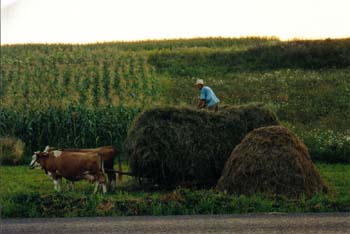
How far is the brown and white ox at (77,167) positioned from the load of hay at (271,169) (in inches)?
104

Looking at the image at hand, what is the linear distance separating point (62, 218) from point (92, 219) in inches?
23.0

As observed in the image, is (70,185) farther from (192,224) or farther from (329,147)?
(329,147)

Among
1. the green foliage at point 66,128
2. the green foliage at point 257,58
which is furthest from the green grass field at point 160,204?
the green foliage at point 257,58

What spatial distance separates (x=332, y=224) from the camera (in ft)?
36.9

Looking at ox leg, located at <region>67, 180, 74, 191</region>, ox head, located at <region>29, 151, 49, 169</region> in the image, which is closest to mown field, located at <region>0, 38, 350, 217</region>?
ox leg, located at <region>67, 180, 74, 191</region>

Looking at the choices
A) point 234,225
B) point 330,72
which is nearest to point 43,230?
point 234,225

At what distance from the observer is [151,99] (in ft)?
114

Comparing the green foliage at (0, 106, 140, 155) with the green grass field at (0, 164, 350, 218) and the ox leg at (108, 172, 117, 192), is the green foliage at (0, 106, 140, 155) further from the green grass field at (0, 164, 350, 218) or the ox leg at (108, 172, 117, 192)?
the green grass field at (0, 164, 350, 218)

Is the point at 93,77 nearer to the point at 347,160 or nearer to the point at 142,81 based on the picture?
the point at 142,81

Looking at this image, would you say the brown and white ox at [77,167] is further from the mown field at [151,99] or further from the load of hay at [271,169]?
the load of hay at [271,169]

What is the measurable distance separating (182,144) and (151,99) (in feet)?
59.0

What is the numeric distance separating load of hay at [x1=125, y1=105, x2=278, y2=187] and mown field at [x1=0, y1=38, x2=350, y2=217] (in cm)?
70

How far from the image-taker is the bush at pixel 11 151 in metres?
24.0

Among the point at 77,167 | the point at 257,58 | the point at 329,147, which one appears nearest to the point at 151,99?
the point at 329,147
